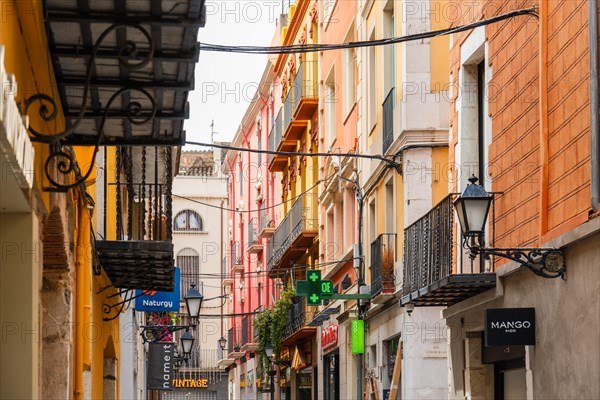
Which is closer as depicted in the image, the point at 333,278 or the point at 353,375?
the point at 353,375

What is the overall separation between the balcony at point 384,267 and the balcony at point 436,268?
11.2 ft

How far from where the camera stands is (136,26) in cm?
703

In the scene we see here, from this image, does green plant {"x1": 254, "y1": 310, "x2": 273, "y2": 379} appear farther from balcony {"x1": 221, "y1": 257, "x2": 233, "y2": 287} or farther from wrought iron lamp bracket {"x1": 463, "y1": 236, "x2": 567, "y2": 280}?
wrought iron lamp bracket {"x1": 463, "y1": 236, "x2": 567, "y2": 280}

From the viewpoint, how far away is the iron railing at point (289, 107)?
127 ft

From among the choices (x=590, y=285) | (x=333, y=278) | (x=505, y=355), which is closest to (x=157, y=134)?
(x=590, y=285)

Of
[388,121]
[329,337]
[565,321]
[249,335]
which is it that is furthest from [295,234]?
[565,321]

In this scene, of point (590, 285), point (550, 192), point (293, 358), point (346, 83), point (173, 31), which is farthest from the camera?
point (293, 358)

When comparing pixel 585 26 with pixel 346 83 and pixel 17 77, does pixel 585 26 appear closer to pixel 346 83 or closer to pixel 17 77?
pixel 17 77

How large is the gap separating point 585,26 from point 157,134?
3987mm

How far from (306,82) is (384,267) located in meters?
14.6

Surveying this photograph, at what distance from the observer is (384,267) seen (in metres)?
22.9

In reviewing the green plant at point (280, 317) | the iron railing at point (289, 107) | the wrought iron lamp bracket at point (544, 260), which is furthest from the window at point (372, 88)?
the wrought iron lamp bracket at point (544, 260)

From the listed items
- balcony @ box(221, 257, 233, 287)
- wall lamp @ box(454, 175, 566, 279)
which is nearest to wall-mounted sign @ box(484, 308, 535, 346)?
wall lamp @ box(454, 175, 566, 279)

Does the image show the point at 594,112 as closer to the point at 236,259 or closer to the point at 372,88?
the point at 372,88
